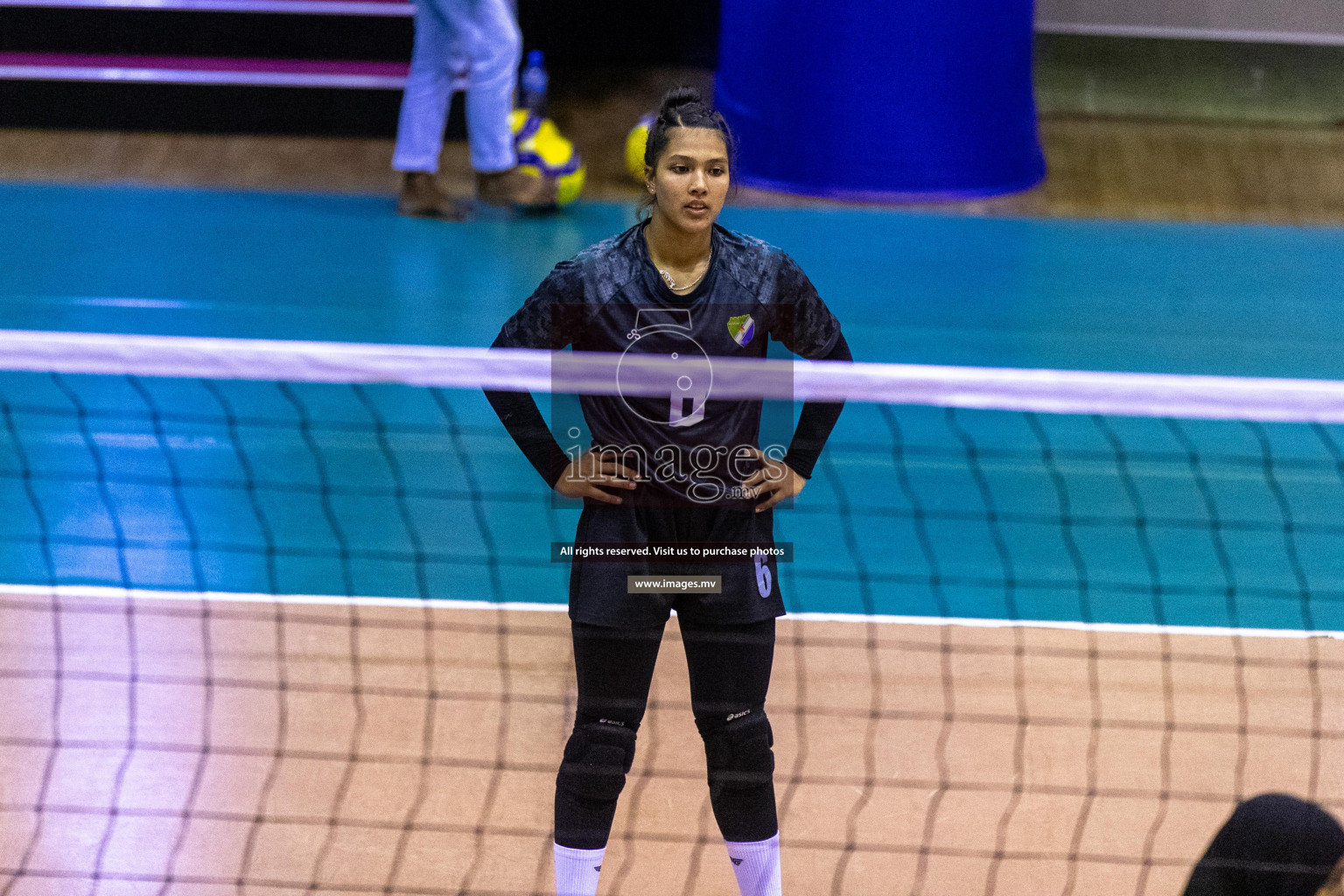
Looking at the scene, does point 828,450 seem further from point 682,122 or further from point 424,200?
point 424,200

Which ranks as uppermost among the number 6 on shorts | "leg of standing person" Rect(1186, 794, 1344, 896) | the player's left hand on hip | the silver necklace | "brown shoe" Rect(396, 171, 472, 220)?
the silver necklace

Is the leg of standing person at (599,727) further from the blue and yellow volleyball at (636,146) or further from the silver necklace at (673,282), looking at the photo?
the blue and yellow volleyball at (636,146)

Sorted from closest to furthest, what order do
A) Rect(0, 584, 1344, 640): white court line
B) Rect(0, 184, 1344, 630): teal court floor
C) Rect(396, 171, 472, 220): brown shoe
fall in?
1. Rect(0, 584, 1344, 640): white court line
2. Rect(0, 184, 1344, 630): teal court floor
3. Rect(396, 171, 472, 220): brown shoe

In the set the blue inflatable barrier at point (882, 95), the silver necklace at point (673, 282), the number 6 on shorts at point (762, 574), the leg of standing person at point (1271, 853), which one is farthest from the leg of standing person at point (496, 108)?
the leg of standing person at point (1271, 853)

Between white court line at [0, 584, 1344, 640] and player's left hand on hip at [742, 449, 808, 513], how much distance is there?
1275mm

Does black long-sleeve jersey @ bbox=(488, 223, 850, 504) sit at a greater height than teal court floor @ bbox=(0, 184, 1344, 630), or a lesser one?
greater

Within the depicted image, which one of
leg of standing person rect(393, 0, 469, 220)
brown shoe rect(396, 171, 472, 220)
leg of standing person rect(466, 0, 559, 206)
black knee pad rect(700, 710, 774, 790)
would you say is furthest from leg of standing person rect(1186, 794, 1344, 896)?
brown shoe rect(396, 171, 472, 220)

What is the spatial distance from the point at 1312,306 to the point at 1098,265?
0.87 meters

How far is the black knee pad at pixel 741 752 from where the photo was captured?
245 centimetres

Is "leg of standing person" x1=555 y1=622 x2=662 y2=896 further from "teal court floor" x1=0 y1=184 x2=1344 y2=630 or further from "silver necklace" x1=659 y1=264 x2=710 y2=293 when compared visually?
"teal court floor" x1=0 y1=184 x2=1344 y2=630

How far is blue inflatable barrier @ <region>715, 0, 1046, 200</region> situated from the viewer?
6074mm

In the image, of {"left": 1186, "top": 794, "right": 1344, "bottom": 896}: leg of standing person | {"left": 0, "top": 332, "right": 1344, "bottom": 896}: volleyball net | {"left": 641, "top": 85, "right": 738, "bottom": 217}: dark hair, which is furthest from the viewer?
{"left": 0, "top": 332, "right": 1344, "bottom": 896}: volleyball net

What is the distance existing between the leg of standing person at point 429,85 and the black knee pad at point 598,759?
3.96 metres

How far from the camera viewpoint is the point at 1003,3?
6102 millimetres
